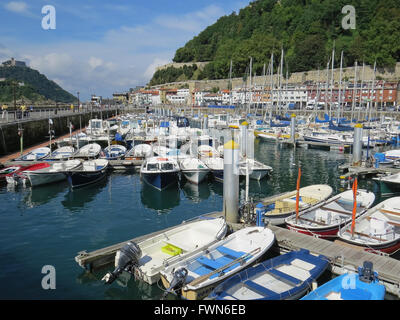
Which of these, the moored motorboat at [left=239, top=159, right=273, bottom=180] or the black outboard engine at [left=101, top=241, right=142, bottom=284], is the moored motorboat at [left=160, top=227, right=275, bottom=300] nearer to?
the black outboard engine at [left=101, top=241, right=142, bottom=284]

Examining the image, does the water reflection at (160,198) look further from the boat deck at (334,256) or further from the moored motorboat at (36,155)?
the moored motorboat at (36,155)

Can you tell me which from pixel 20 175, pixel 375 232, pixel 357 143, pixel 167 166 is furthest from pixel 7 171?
pixel 357 143

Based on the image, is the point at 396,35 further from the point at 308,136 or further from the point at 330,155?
the point at 330,155

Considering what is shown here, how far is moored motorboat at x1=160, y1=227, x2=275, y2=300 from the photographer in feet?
29.9

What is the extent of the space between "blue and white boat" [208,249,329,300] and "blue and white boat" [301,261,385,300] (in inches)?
20.7

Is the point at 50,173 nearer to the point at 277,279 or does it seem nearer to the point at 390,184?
the point at 277,279

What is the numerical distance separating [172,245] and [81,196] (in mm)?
11968

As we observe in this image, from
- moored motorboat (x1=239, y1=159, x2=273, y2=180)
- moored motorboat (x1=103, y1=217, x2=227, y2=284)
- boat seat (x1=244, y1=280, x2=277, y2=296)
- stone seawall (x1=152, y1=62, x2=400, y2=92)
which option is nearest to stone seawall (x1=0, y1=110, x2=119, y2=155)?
moored motorboat (x1=239, y1=159, x2=273, y2=180)

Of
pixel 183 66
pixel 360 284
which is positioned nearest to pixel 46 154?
pixel 360 284

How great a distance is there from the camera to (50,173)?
892 inches

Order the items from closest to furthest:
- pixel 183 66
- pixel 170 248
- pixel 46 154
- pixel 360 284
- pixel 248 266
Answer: pixel 360 284
pixel 248 266
pixel 170 248
pixel 46 154
pixel 183 66

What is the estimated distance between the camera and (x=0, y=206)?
1881cm

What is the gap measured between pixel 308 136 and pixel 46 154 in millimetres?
32086
